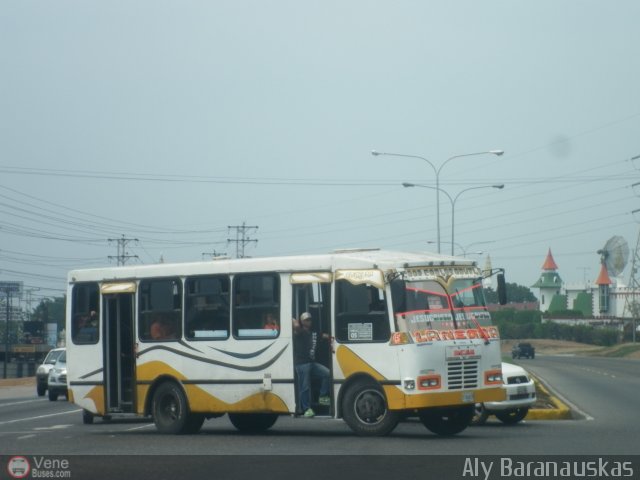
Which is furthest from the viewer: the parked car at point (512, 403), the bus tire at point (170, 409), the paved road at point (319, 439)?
the parked car at point (512, 403)

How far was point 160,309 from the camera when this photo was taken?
67.1 ft

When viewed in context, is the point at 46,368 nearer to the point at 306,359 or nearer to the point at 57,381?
the point at 57,381

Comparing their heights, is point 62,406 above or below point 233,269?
below

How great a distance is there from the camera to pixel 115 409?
2072cm

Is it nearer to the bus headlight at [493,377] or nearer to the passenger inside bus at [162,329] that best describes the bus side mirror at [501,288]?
the bus headlight at [493,377]

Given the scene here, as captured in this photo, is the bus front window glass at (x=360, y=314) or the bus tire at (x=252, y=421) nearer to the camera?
the bus front window glass at (x=360, y=314)

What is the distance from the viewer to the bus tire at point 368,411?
17.6m

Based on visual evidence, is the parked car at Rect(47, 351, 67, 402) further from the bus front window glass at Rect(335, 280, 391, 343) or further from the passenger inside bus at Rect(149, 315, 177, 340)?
the bus front window glass at Rect(335, 280, 391, 343)

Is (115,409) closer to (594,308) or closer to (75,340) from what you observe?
(75,340)

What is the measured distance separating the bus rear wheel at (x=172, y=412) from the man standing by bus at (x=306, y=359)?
247 centimetres

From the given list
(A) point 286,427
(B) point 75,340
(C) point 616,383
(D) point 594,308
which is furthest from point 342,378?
(D) point 594,308

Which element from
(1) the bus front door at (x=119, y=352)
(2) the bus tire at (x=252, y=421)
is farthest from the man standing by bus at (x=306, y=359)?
(1) the bus front door at (x=119, y=352)
